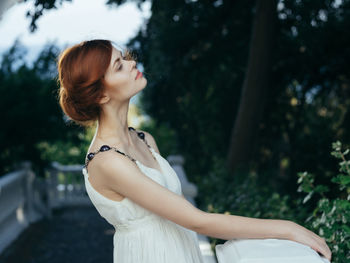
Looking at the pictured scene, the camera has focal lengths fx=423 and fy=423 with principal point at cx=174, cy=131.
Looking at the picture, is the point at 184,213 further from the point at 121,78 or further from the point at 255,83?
the point at 255,83

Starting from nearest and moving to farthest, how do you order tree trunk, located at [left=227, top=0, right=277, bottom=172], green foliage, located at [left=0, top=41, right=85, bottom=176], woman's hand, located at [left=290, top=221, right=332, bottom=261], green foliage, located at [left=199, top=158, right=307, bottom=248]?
woman's hand, located at [left=290, top=221, right=332, bottom=261] < green foliage, located at [left=199, top=158, right=307, bottom=248] < tree trunk, located at [left=227, top=0, right=277, bottom=172] < green foliage, located at [left=0, top=41, right=85, bottom=176]

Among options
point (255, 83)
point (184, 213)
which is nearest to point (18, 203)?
point (255, 83)

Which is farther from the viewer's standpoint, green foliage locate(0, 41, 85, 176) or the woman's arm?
green foliage locate(0, 41, 85, 176)

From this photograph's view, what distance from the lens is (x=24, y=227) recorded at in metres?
6.02

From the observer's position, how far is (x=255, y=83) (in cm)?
564

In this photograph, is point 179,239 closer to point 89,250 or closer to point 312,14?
point 312,14

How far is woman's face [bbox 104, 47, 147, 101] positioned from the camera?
183 centimetres

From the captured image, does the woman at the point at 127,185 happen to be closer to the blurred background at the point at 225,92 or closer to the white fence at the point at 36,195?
the white fence at the point at 36,195

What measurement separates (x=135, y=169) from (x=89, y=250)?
4243mm

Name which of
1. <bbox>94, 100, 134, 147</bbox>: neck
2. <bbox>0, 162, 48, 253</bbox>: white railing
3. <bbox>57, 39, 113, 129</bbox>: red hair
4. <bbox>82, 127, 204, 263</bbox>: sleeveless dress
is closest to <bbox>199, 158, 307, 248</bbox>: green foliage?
<bbox>82, 127, 204, 263</bbox>: sleeveless dress

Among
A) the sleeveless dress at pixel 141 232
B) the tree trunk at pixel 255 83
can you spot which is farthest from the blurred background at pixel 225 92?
the sleeveless dress at pixel 141 232

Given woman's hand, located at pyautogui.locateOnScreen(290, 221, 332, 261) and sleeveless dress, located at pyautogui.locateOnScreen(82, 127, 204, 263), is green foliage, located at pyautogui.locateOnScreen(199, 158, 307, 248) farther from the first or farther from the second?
woman's hand, located at pyautogui.locateOnScreen(290, 221, 332, 261)

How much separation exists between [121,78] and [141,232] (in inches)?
26.9

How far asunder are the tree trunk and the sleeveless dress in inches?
156
